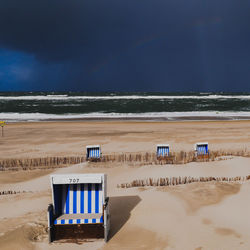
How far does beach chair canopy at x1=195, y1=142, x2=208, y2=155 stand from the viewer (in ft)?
51.6

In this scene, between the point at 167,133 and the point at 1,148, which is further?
the point at 167,133

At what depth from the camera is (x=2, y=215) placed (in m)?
8.79

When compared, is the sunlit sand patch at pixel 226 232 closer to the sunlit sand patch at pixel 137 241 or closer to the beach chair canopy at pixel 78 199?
the sunlit sand patch at pixel 137 241

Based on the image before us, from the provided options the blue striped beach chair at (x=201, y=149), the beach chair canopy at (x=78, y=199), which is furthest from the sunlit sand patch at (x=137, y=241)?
the blue striped beach chair at (x=201, y=149)

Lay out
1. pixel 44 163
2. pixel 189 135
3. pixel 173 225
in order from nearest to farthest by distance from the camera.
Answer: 1. pixel 173 225
2. pixel 44 163
3. pixel 189 135

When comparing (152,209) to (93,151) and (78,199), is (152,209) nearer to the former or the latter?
(78,199)

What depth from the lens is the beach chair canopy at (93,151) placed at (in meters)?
15.5

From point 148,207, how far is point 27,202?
14.0 feet

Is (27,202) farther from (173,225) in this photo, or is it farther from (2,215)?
(173,225)

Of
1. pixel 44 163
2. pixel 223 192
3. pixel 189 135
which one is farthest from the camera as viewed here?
pixel 189 135

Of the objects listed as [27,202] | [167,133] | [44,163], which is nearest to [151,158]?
[44,163]

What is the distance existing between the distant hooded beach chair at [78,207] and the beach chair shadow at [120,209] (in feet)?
2.06

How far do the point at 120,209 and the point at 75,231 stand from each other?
215cm

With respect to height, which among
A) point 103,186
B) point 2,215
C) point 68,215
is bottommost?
point 2,215
